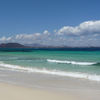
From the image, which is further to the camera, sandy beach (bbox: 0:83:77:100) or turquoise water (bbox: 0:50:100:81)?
turquoise water (bbox: 0:50:100:81)

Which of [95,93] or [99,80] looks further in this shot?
[99,80]

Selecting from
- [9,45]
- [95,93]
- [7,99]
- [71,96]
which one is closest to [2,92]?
[7,99]

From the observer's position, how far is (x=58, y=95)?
6.79 meters

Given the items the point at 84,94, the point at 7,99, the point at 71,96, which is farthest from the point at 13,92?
the point at 84,94

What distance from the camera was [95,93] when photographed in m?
7.18

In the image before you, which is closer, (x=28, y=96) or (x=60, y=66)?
(x=28, y=96)

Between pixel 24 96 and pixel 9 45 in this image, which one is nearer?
pixel 24 96

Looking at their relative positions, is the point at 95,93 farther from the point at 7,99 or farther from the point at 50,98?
the point at 7,99

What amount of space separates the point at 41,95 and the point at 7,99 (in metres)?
1.26

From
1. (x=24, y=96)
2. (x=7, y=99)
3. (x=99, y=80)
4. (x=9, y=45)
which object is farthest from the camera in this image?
(x=9, y=45)

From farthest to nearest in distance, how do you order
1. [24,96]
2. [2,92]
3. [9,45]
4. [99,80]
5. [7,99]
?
1. [9,45]
2. [99,80]
3. [2,92]
4. [24,96]
5. [7,99]

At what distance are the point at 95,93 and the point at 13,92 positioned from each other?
317 centimetres

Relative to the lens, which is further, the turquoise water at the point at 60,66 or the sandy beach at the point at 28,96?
the turquoise water at the point at 60,66

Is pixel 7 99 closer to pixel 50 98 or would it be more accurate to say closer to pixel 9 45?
pixel 50 98
